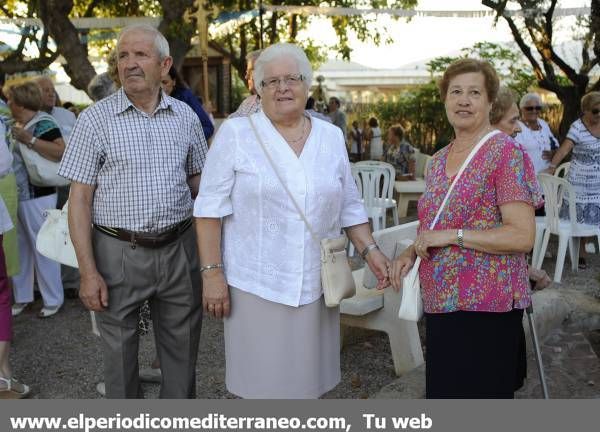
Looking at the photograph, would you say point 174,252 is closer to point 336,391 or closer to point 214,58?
point 336,391

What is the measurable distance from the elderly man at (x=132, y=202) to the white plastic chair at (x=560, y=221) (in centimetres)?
479

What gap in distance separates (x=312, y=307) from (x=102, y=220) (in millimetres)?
958

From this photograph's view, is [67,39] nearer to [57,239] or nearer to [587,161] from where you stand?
[57,239]

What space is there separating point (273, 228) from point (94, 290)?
0.81 metres

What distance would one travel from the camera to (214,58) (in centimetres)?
1852

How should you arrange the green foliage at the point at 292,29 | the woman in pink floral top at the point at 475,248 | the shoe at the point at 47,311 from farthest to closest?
1. the green foliage at the point at 292,29
2. the shoe at the point at 47,311
3. the woman in pink floral top at the point at 475,248

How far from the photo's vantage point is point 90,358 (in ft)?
15.6

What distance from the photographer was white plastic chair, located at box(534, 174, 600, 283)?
22.0ft

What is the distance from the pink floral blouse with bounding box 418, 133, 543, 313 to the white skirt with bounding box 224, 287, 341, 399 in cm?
51

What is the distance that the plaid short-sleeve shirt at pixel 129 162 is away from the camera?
8.84 ft

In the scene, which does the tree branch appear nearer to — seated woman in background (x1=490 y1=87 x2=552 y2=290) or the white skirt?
seated woman in background (x1=490 y1=87 x2=552 y2=290)

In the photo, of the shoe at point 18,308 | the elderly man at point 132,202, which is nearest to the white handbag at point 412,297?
the elderly man at point 132,202

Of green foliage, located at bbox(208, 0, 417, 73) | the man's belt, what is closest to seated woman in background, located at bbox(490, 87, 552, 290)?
the man's belt

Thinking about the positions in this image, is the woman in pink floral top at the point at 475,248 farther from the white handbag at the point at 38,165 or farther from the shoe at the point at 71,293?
the shoe at the point at 71,293
